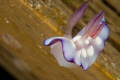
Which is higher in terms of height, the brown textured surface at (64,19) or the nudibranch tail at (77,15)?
the nudibranch tail at (77,15)

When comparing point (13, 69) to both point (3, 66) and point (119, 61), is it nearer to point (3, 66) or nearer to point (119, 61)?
point (3, 66)

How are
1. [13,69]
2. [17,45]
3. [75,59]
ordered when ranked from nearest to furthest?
[75,59], [17,45], [13,69]

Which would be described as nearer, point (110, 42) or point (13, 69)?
point (110, 42)

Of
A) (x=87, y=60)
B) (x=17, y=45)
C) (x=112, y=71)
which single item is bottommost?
(x=17, y=45)

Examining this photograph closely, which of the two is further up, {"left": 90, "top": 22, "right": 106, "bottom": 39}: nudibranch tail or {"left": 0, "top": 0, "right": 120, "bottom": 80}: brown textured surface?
{"left": 90, "top": 22, "right": 106, "bottom": 39}: nudibranch tail

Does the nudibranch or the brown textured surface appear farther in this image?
the brown textured surface

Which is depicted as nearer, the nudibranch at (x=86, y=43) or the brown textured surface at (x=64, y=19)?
the nudibranch at (x=86, y=43)

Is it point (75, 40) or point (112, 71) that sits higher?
point (75, 40)

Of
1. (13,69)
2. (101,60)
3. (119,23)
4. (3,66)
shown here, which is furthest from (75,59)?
(3,66)

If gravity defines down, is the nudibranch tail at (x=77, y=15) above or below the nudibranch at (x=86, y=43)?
above

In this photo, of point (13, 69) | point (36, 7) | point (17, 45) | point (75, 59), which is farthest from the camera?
point (13, 69)

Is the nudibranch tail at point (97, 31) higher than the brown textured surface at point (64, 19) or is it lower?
higher
